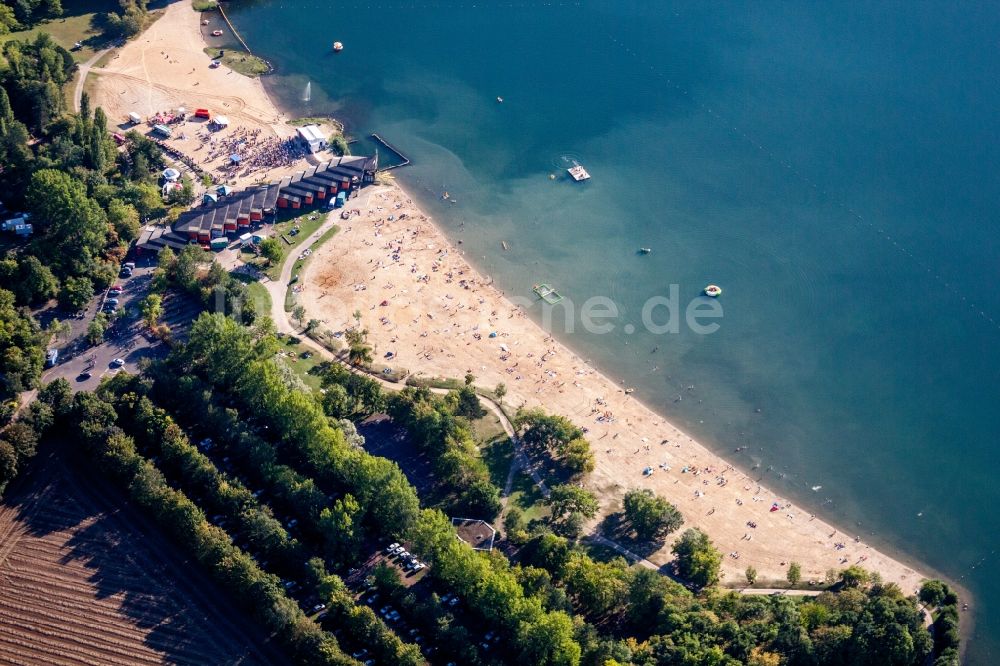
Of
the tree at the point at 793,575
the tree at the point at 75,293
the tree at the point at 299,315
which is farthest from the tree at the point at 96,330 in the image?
the tree at the point at 793,575

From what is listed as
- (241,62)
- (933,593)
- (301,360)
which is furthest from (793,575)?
(241,62)

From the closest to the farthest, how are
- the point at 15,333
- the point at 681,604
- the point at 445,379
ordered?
the point at 681,604 < the point at 15,333 < the point at 445,379

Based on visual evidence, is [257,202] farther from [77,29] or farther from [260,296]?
[77,29]

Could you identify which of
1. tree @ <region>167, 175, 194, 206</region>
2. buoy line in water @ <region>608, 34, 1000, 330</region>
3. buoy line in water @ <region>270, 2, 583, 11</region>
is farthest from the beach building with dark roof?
buoy line in water @ <region>608, 34, 1000, 330</region>

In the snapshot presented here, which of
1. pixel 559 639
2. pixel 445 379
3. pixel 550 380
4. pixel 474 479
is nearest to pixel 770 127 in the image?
pixel 550 380

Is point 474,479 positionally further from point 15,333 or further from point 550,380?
point 15,333
